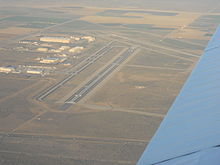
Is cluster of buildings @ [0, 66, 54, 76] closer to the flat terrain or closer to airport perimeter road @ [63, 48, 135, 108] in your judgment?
the flat terrain

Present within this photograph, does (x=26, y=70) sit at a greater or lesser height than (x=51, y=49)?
greater

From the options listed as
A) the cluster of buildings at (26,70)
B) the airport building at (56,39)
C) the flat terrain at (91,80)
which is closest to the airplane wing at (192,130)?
the flat terrain at (91,80)

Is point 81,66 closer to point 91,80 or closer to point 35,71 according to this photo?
point 35,71

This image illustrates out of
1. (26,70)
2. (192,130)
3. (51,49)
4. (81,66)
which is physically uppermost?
(192,130)

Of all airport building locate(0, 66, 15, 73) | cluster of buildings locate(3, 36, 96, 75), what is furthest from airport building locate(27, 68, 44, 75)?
airport building locate(0, 66, 15, 73)

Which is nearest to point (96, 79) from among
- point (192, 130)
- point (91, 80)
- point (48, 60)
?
point (91, 80)

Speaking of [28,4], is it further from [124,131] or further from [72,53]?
[124,131]
